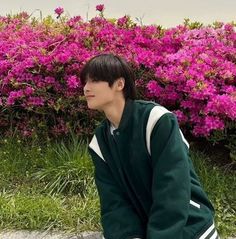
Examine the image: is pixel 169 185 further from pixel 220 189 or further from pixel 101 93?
pixel 220 189

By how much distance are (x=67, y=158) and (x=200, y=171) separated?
92 cm

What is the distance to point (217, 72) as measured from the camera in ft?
14.5

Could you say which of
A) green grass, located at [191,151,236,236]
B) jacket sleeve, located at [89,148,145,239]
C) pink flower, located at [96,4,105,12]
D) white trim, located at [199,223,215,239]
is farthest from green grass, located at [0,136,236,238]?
pink flower, located at [96,4,105,12]

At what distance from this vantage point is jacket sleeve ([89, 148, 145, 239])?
2.50m

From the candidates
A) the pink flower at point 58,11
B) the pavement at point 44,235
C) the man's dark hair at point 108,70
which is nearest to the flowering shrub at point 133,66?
the pink flower at point 58,11

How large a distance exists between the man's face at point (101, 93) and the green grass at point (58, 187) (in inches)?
48.8

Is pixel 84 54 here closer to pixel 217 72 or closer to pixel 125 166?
pixel 217 72

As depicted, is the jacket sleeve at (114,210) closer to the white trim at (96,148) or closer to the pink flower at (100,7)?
the white trim at (96,148)

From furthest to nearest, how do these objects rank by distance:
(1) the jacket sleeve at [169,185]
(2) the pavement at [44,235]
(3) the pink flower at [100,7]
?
(3) the pink flower at [100,7], (2) the pavement at [44,235], (1) the jacket sleeve at [169,185]

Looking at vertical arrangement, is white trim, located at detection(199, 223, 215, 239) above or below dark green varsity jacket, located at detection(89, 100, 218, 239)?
below

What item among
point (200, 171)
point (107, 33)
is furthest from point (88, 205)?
point (107, 33)

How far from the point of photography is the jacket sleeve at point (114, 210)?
2.50m

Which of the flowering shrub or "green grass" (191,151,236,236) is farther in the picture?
the flowering shrub

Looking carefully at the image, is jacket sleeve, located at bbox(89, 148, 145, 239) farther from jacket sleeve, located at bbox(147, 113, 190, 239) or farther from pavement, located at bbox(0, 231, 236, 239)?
pavement, located at bbox(0, 231, 236, 239)
